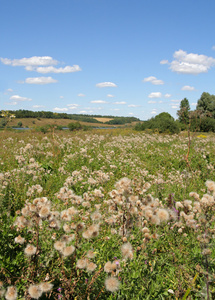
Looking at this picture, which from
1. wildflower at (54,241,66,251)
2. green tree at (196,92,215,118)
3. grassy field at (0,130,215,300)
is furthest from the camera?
green tree at (196,92,215,118)

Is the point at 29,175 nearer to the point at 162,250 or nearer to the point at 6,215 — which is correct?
the point at 6,215

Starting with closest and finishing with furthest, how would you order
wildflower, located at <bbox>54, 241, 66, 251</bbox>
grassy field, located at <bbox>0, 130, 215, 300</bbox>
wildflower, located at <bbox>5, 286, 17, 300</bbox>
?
wildflower, located at <bbox>5, 286, 17, 300</bbox> → wildflower, located at <bbox>54, 241, 66, 251</bbox> → grassy field, located at <bbox>0, 130, 215, 300</bbox>

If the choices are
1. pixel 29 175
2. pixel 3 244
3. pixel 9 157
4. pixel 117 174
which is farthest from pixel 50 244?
pixel 9 157

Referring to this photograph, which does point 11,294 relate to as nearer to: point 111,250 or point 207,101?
Answer: point 111,250

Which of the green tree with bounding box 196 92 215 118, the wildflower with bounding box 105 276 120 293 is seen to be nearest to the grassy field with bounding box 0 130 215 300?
the wildflower with bounding box 105 276 120 293

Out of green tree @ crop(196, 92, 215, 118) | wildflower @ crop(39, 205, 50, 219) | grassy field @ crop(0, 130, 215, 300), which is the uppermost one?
green tree @ crop(196, 92, 215, 118)

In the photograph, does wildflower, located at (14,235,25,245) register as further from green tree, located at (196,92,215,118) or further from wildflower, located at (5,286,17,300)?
green tree, located at (196,92,215,118)

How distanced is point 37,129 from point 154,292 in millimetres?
21411

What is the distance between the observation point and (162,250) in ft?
11.2

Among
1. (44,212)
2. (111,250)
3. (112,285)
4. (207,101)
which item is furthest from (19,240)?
(207,101)

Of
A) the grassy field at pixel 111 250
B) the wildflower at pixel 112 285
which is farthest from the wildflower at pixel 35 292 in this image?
the wildflower at pixel 112 285

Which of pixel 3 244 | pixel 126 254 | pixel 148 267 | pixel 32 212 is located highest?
pixel 32 212

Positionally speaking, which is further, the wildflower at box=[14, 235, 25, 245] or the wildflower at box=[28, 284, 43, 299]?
the wildflower at box=[14, 235, 25, 245]

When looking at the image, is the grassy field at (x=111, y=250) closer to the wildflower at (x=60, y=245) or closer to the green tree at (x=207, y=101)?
the wildflower at (x=60, y=245)
